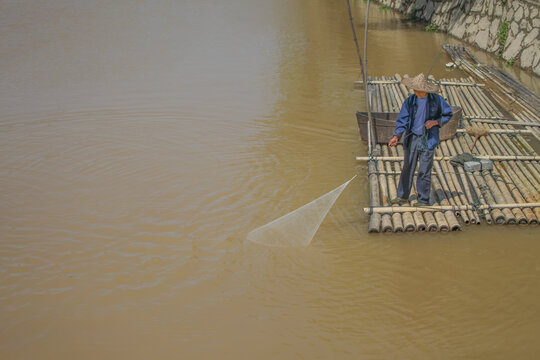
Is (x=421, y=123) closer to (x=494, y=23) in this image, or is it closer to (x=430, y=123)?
(x=430, y=123)

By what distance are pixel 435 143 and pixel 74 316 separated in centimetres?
353

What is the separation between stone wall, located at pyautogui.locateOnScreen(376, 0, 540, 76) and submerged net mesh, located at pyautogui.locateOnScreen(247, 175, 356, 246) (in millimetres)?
6610

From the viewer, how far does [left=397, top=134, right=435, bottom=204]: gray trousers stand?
4348 mm

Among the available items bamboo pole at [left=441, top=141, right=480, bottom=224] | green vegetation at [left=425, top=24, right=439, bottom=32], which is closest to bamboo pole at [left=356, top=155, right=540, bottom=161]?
bamboo pole at [left=441, top=141, right=480, bottom=224]

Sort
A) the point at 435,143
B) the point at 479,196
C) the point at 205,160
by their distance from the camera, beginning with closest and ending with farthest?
the point at 435,143 → the point at 479,196 → the point at 205,160

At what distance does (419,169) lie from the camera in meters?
4.44

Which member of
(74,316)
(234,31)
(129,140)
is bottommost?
(74,316)

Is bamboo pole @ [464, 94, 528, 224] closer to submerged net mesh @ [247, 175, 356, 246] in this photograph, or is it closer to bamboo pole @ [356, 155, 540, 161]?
bamboo pole @ [356, 155, 540, 161]

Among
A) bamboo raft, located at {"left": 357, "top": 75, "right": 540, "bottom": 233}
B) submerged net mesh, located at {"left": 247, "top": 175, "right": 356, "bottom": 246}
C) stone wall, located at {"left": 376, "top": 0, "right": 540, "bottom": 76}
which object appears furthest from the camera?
stone wall, located at {"left": 376, "top": 0, "right": 540, "bottom": 76}

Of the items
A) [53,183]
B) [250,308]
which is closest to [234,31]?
[53,183]

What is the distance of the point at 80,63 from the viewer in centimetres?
916

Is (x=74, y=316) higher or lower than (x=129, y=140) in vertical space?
lower

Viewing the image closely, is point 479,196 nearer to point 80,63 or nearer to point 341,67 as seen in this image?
point 341,67

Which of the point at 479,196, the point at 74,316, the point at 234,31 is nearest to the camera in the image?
the point at 74,316
